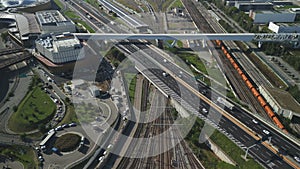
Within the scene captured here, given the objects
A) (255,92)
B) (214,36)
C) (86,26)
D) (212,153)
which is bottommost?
(212,153)

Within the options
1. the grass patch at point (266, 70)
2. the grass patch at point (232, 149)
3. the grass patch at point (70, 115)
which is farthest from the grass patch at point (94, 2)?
the grass patch at point (232, 149)

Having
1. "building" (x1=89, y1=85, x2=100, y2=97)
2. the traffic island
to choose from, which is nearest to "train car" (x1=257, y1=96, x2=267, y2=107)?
"building" (x1=89, y1=85, x2=100, y2=97)

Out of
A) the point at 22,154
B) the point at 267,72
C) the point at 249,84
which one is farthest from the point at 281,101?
the point at 22,154

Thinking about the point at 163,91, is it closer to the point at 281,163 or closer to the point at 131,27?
the point at 281,163

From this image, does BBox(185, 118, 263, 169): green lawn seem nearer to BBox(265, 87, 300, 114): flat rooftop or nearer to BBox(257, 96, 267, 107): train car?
BBox(257, 96, 267, 107): train car

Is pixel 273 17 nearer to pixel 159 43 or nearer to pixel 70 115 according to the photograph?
pixel 159 43

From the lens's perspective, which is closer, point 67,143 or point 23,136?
point 67,143
